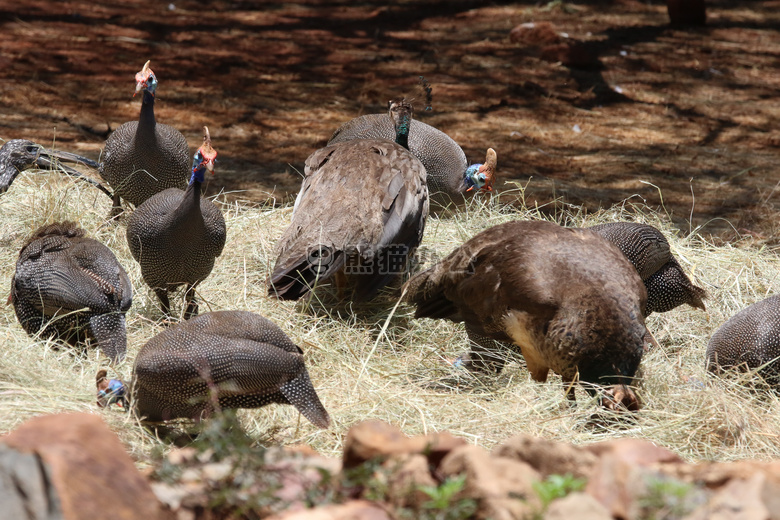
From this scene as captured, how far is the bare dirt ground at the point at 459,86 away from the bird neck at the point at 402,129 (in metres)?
1.06

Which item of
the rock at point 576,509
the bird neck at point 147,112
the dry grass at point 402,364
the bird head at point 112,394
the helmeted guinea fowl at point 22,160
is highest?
the bird neck at point 147,112

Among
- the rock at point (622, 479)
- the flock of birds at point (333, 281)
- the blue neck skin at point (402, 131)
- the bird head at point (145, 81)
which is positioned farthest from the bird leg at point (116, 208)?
the rock at point (622, 479)

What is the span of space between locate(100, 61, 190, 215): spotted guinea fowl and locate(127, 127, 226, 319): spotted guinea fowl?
92 centimetres

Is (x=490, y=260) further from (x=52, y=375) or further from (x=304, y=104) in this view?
(x=304, y=104)

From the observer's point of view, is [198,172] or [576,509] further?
[198,172]

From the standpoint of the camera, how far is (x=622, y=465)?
91.4 inches

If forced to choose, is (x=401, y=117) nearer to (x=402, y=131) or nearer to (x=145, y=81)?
(x=402, y=131)

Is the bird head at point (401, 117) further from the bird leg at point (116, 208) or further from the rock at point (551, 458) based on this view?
the rock at point (551, 458)

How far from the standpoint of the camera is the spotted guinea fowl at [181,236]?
4.53 metres

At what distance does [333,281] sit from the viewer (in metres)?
5.30

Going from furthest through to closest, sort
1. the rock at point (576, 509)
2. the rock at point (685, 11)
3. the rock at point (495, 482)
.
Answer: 1. the rock at point (685, 11)
2. the rock at point (495, 482)
3. the rock at point (576, 509)

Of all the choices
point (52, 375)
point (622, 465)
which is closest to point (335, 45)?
point (52, 375)

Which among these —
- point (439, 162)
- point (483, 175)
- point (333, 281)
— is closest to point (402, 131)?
point (439, 162)

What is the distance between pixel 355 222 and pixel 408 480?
2714 millimetres
